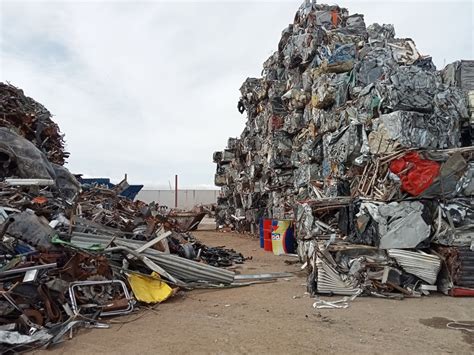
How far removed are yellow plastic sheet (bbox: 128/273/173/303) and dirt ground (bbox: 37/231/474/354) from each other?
0.22 m

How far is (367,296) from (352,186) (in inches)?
115

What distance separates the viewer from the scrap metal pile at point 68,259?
197 inches

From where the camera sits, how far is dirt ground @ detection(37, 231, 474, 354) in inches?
174

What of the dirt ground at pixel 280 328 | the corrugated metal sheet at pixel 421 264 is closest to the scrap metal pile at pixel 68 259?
the dirt ground at pixel 280 328

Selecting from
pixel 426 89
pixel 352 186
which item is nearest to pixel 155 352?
pixel 352 186

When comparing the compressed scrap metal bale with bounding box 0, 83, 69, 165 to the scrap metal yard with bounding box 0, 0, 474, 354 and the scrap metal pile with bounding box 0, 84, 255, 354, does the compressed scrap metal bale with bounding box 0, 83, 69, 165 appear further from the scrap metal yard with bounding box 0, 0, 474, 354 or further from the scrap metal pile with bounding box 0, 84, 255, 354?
the scrap metal pile with bounding box 0, 84, 255, 354

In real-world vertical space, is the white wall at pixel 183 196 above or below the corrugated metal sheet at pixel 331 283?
above

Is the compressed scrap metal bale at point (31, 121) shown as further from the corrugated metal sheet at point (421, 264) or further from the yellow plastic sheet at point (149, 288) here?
the corrugated metal sheet at point (421, 264)

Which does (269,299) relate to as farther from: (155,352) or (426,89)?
(426,89)

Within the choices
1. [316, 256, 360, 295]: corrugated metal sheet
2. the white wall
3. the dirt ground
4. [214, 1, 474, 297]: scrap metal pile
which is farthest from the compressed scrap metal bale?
the white wall

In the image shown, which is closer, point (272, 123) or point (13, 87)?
point (13, 87)

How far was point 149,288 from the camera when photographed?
21.3ft

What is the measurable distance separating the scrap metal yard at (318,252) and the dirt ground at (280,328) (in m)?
0.03

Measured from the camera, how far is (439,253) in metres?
7.10
